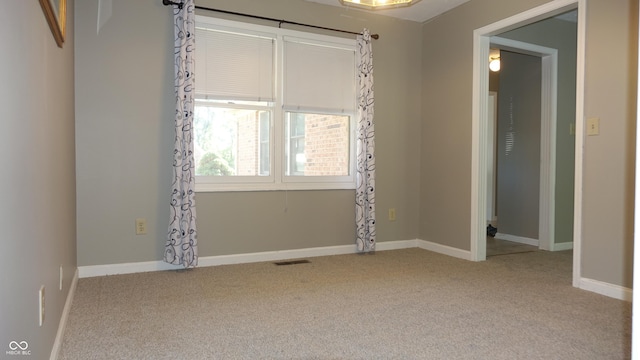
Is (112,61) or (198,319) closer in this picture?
(198,319)

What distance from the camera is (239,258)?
3811mm

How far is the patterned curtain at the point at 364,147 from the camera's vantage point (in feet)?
13.7

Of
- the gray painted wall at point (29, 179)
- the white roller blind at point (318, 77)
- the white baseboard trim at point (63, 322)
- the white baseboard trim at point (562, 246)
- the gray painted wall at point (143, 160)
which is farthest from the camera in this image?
the white baseboard trim at point (562, 246)

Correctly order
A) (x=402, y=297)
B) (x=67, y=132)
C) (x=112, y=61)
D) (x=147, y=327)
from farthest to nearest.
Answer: (x=112, y=61)
(x=402, y=297)
(x=67, y=132)
(x=147, y=327)

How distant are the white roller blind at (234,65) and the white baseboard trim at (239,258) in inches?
53.7

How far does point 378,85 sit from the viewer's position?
4383 millimetres

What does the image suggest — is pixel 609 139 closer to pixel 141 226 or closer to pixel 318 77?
pixel 318 77

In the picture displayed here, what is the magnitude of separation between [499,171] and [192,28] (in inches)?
153

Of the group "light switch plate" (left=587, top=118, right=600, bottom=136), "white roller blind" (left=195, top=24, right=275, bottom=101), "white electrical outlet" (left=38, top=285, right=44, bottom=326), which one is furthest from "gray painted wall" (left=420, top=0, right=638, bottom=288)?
"white electrical outlet" (left=38, top=285, right=44, bottom=326)

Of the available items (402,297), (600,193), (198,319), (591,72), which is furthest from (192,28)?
(600,193)

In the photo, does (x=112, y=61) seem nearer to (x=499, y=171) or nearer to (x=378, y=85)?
(x=378, y=85)

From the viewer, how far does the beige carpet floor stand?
1.99 m

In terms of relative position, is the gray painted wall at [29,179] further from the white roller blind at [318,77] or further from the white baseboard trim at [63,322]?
the white roller blind at [318,77]

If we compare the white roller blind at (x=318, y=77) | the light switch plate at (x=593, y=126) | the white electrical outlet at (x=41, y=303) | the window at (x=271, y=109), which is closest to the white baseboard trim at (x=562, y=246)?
the light switch plate at (x=593, y=126)
